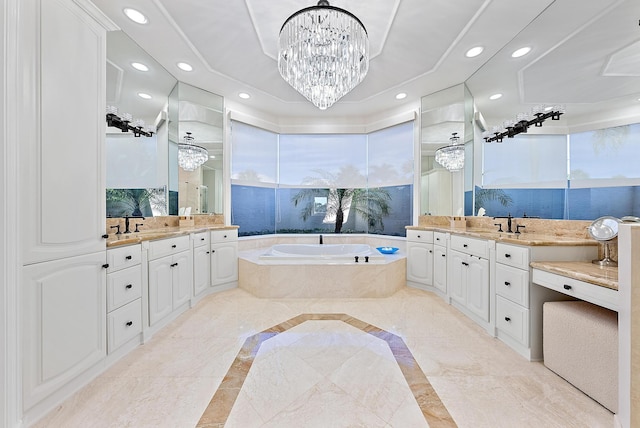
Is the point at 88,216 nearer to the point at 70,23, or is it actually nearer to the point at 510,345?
the point at 70,23

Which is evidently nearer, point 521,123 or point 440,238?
point 521,123

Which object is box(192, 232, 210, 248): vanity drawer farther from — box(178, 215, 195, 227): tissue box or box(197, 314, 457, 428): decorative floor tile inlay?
box(197, 314, 457, 428): decorative floor tile inlay

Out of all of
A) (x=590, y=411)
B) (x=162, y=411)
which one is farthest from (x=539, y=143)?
(x=162, y=411)

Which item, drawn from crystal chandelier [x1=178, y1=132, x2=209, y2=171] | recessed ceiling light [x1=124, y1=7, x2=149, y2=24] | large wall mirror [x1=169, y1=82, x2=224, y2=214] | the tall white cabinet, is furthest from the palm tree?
the tall white cabinet

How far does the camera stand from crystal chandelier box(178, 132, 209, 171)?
3.33 m

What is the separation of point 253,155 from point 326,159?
1.25 meters

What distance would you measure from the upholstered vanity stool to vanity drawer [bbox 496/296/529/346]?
0.13 metres

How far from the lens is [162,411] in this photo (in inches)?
53.7

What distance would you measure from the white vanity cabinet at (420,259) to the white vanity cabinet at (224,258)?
7.71 feet

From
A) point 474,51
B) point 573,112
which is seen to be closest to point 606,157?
point 573,112

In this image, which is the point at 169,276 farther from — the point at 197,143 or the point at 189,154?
the point at 197,143

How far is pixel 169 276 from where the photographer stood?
7.92 ft

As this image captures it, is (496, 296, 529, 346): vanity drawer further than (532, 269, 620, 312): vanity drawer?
Yes

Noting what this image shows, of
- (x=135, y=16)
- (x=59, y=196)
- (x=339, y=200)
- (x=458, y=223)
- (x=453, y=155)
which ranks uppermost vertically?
(x=135, y=16)
